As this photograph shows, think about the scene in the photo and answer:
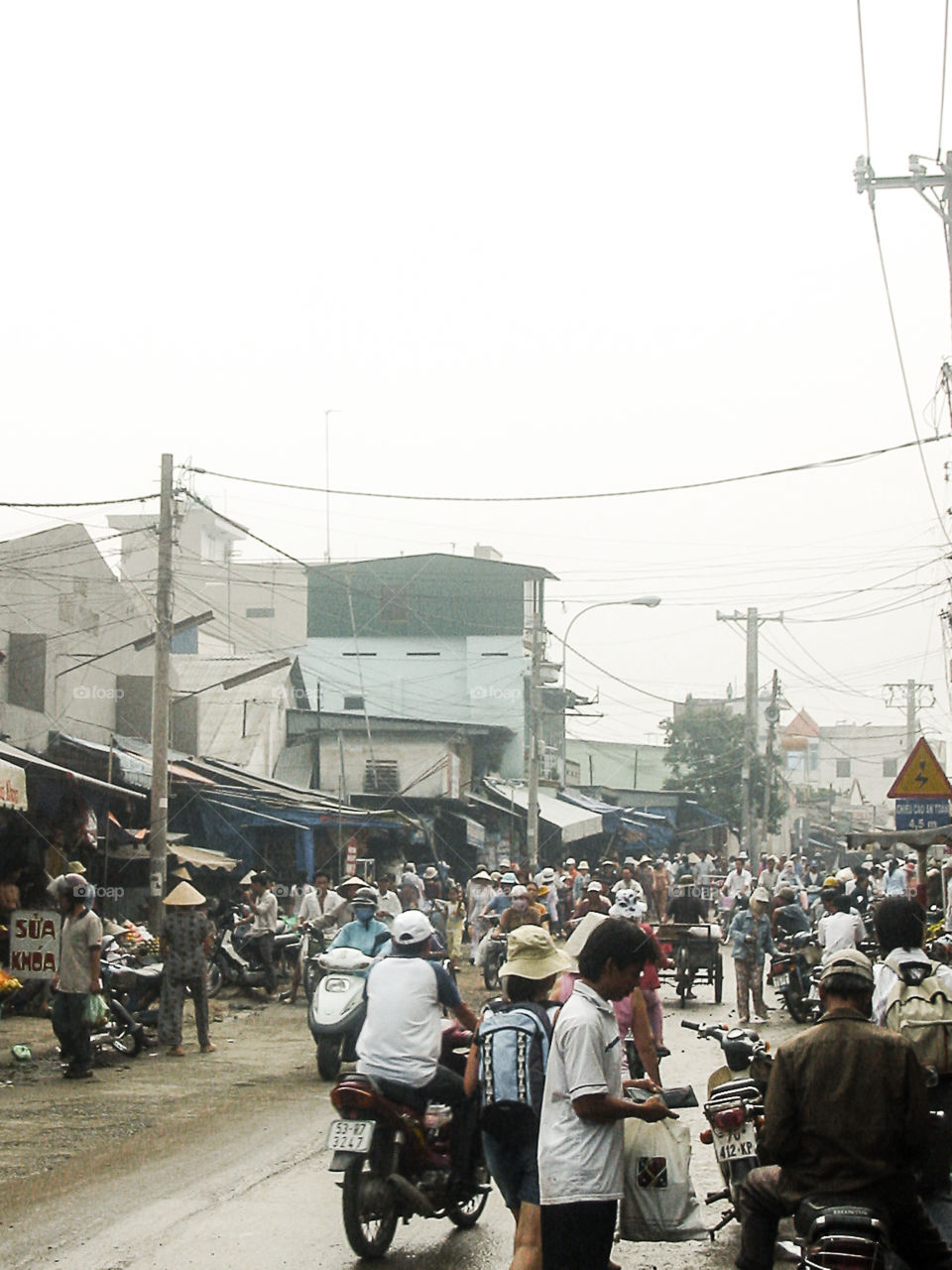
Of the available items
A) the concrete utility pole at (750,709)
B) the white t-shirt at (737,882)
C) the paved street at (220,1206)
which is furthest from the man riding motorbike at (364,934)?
the concrete utility pole at (750,709)

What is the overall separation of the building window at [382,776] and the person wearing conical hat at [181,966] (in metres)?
26.6

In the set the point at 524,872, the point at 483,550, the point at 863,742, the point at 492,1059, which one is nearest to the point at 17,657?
the point at 524,872

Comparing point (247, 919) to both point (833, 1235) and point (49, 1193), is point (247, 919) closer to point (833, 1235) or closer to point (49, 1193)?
point (49, 1193)

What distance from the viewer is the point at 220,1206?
8.16m

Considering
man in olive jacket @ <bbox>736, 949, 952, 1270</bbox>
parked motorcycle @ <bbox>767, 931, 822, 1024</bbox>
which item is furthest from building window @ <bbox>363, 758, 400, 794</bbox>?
man in olive jacket @ <bbox>736, 949, 952, 1270</bbox>

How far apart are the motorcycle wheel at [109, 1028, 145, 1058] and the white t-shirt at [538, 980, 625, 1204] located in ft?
34.4

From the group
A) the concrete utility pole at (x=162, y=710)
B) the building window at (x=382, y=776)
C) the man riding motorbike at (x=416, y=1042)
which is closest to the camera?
the man riding motorbike at (x=416, y=1042)

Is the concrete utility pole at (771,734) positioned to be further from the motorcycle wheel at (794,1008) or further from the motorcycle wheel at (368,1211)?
the motorcycle wheel at (368,1211)

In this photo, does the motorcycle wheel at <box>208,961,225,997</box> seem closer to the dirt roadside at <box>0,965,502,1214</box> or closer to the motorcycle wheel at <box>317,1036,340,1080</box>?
the dirt roadside at <box>0,965,502,1214</box>

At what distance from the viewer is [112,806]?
1037 inches

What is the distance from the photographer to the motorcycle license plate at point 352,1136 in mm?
7109

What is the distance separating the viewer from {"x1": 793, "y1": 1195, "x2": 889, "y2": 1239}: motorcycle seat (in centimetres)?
456

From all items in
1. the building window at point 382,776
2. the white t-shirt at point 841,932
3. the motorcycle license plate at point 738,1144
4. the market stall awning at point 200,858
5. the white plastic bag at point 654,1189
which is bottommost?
the motorcycle license plate at point 738,1144

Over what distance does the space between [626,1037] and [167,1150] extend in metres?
3.14
